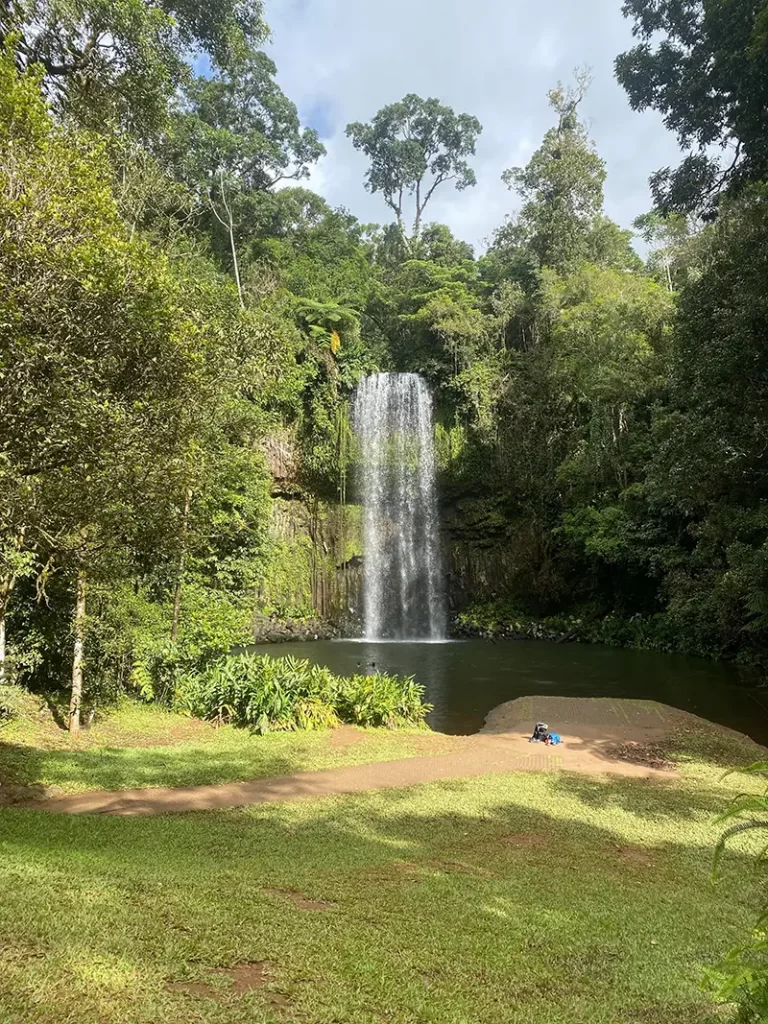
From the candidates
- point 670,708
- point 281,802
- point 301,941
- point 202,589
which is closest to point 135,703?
point 202,589

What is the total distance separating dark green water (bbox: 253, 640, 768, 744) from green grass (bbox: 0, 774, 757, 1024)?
20.8ft

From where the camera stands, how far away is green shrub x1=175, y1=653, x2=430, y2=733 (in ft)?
37.8

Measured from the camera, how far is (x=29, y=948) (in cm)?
293

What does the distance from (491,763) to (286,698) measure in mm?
3823

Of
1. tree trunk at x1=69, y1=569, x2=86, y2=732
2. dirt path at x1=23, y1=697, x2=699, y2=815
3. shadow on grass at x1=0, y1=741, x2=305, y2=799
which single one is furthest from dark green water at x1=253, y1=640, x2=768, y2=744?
tree trunk at x1=69, y1=569, x2=86, y2=732

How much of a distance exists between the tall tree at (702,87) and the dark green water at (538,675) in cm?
1254

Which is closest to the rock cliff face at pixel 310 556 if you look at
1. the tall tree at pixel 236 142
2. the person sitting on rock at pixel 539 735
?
the tall tree at pixel 236 142

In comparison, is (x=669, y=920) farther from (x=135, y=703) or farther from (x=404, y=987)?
(x=135, y=703)

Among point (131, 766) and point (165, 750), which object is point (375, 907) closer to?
point (131, 766)

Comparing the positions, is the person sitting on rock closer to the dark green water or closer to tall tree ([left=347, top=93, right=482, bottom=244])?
the dark green water

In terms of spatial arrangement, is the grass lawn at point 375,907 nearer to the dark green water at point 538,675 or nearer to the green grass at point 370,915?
the green grass at point 370,915

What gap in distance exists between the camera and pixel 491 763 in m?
9.57

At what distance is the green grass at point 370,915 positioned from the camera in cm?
289

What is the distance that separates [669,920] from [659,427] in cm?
1558
